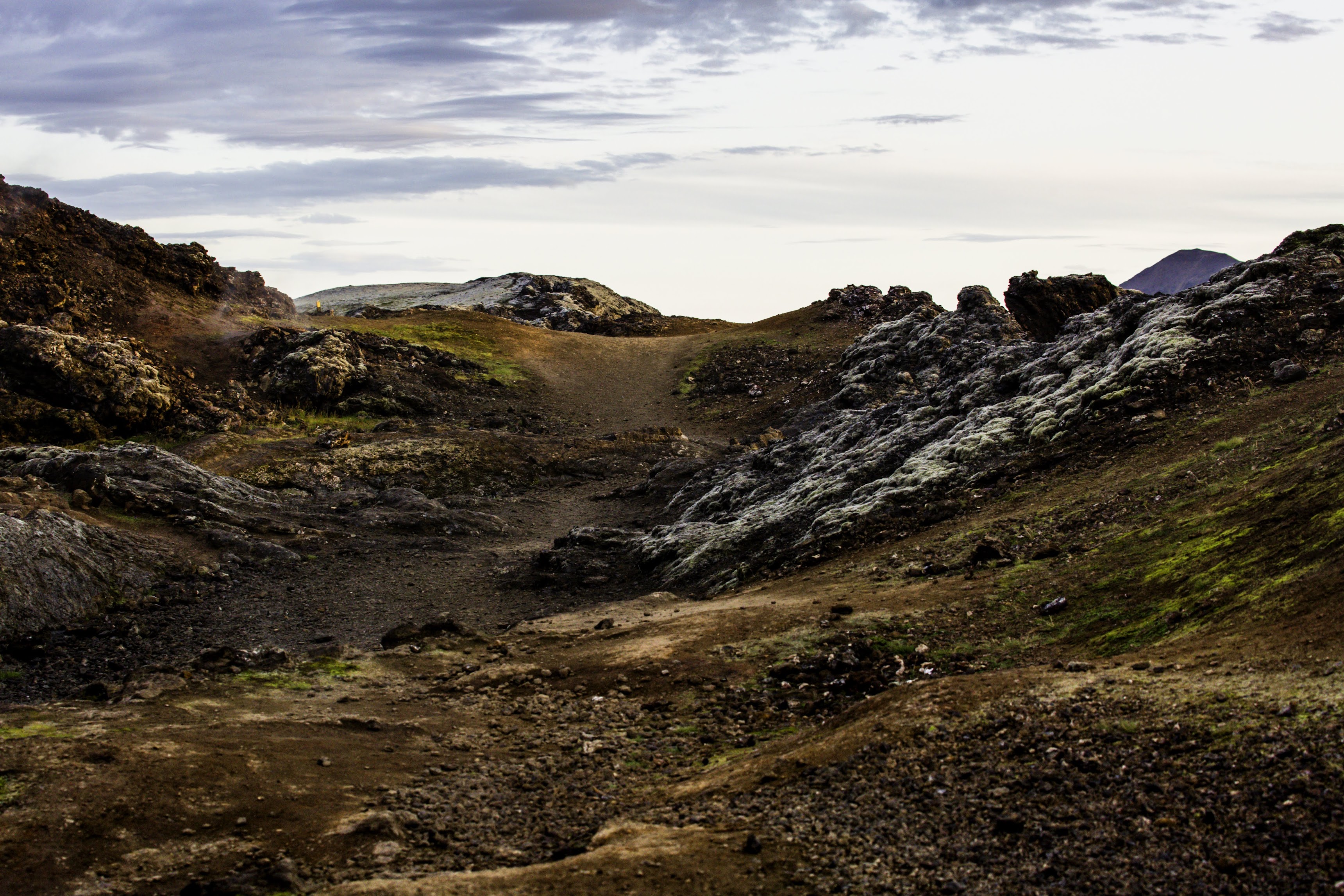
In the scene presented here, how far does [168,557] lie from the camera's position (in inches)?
1040

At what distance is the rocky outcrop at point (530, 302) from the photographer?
312 feet

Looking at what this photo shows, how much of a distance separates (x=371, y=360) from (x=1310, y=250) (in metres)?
49.8

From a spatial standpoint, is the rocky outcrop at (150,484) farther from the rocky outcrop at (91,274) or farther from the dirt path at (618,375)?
the dirt path at (618,375)

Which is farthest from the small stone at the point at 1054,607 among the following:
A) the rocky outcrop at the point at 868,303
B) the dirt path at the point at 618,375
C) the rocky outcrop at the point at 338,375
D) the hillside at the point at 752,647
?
the rocky outcrop at the point at 868,303

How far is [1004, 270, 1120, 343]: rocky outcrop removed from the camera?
43.0m

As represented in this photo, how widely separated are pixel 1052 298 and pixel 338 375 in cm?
3881

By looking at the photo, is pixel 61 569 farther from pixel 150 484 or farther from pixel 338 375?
pixel 338 375

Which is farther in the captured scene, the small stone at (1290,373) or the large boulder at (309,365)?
the large boulder at (309,365)

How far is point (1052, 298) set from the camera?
143ft

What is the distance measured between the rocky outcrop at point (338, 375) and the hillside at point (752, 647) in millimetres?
11456

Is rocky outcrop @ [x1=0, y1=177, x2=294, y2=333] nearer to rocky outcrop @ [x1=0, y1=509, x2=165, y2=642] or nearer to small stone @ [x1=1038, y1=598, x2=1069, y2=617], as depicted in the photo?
rocky outcrop @ [x1=0, y1=509, x2=165, y2=642]

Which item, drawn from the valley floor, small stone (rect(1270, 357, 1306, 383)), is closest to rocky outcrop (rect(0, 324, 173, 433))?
the valley floor

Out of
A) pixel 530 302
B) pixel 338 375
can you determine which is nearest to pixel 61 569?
pixel 338 375

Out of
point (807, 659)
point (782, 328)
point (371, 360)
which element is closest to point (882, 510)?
point (807, 659)
